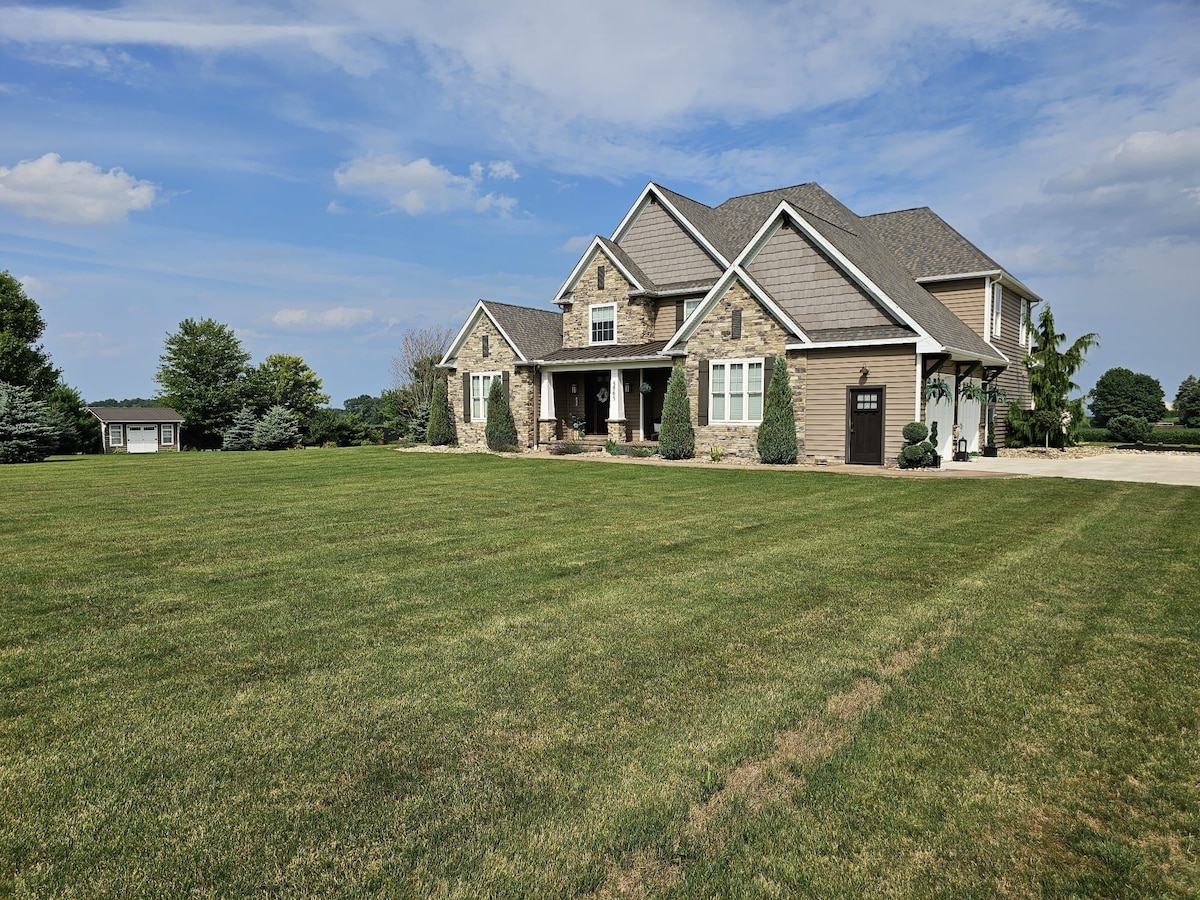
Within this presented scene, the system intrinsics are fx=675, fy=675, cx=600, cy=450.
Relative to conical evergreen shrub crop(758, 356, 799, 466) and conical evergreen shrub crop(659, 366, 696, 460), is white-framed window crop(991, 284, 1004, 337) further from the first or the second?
conical evergreen shrub crop(659, 366, 696, 460)

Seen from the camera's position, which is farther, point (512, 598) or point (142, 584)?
point (142, 584)

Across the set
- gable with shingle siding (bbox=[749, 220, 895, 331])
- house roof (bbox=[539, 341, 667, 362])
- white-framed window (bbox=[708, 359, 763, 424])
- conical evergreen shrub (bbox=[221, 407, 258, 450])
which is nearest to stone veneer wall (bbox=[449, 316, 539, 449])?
house roof (bbox=[539, 341, 667, 362])

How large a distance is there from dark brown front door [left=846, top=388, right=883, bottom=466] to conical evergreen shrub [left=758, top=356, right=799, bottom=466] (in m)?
1.64

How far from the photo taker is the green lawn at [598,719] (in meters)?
2.53

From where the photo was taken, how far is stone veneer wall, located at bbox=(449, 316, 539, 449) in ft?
93.6

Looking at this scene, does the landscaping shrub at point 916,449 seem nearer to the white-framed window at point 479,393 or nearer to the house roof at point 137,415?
the white-framed window at point 479,393

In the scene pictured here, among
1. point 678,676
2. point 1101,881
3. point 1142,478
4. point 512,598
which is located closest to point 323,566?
point 512,598

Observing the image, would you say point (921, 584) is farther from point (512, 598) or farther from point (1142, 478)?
point (1142, 478)

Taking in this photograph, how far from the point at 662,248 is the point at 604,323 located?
12.5ft

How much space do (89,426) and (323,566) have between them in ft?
144

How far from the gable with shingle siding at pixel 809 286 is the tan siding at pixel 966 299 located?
699 cm

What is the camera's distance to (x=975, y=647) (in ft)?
15.7

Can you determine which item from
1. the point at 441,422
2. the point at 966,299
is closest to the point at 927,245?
the point at 966,299

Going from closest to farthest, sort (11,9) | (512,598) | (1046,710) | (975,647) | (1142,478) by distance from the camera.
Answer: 1. (1046,710)
2. (975,647)
3. (512,598)
4. (11,9)
5. (1142,478)
